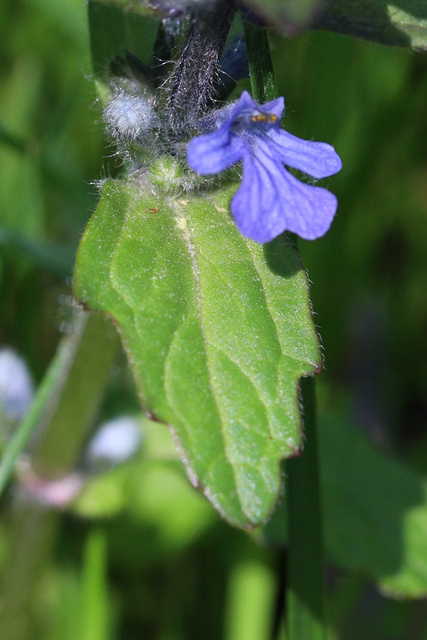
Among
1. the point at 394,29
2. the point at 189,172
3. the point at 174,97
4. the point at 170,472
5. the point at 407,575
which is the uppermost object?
the point at 394,29

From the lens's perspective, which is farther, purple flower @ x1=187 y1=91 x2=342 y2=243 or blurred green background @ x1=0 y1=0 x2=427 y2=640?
blurred green background @ x1=0 y1=0 x2=427 y2=640

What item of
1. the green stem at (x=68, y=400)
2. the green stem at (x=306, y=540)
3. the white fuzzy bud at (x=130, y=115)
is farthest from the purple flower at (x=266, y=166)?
the green stem at (x=68, y=400)

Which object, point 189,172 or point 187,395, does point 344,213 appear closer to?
point 189,172

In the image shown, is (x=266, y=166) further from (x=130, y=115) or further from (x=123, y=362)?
(x=123, y=362)

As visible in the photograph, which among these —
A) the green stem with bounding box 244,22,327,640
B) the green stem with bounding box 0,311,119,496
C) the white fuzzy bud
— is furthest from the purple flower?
the green stem with bounding box 0,311,119,496

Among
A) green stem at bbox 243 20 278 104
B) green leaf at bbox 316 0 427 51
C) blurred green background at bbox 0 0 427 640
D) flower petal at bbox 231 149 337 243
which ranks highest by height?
Result: green leaf at bbox 316 0 427 51

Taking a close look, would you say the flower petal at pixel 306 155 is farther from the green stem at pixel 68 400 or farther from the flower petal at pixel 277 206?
the green stem at pixel 68 400

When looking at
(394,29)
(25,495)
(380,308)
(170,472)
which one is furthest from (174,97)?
(380,308)

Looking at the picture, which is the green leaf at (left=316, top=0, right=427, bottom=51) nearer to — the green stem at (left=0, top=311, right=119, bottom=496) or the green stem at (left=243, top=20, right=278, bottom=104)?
the green stem at (left=243, top=20, right=278, bottom=104)
